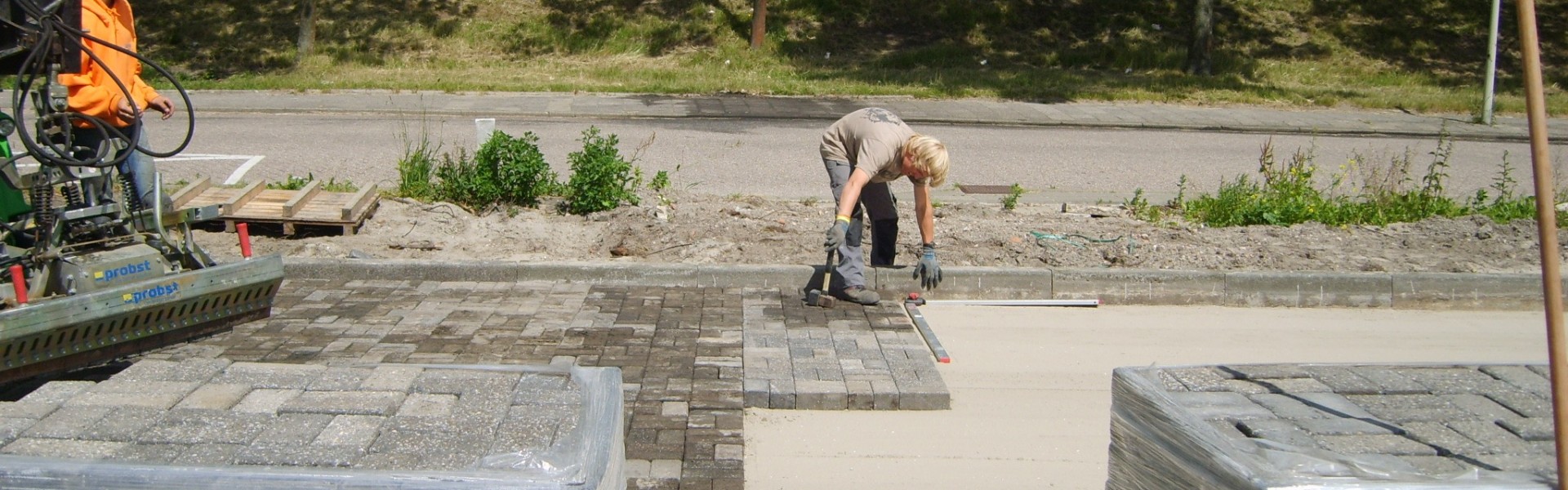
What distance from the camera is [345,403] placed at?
3031 millimetres

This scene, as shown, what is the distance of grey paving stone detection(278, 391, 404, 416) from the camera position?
297cm

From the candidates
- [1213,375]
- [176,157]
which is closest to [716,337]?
[1213,375]

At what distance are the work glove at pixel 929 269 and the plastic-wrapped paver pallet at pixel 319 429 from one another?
13.0 feet

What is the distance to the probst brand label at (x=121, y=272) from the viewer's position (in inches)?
203

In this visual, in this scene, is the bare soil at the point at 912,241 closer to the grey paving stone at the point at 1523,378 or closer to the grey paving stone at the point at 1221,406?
the grey paving stone at the point at 1523,378

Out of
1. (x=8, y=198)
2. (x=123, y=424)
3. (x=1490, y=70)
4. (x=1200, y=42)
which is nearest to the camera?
(x=123, y=424)

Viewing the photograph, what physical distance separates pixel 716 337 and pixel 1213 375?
10.3ft

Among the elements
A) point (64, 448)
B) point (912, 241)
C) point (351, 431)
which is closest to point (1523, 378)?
point (351, 431)

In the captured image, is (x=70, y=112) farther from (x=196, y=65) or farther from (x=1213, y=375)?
(x=196, y=65)

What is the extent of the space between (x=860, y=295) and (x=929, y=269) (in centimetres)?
47

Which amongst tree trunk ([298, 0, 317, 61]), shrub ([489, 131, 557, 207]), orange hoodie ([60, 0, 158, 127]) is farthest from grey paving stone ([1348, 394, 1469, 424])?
tree trunk ([298, 0, 317, 61])

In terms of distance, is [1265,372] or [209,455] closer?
[209,455]

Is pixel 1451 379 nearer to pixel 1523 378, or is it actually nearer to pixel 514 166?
pixel 1523 378

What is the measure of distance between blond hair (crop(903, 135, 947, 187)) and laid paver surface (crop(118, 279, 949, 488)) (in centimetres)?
83
